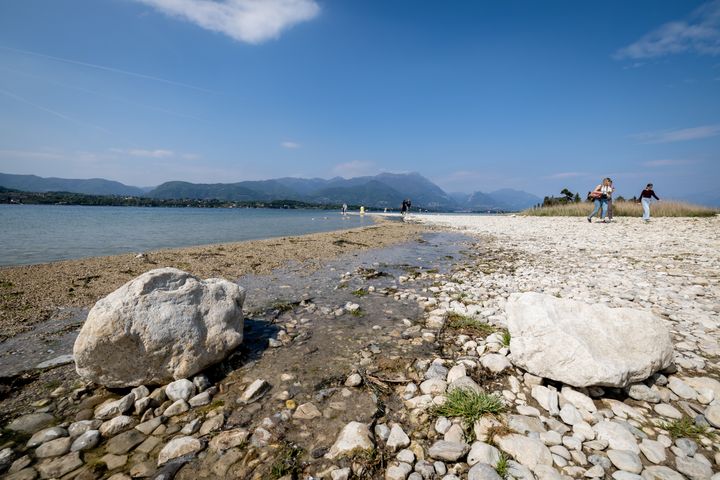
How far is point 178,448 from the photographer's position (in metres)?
2.85

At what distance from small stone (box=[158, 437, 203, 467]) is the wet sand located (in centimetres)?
530

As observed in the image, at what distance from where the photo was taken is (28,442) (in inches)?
117

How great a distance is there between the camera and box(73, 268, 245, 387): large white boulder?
369cm

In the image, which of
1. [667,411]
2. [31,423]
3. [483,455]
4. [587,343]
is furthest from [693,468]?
[31,423]

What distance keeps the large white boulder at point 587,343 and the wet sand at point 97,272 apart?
875cm

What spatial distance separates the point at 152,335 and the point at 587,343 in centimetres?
547

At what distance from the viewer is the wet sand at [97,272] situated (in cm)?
674

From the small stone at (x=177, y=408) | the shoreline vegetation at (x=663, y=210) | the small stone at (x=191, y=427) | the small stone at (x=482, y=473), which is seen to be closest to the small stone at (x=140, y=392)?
the small stone at (x=177, y=408)

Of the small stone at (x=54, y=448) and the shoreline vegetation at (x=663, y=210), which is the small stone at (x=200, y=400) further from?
the shoreline vegetation at (x=663, y=210)

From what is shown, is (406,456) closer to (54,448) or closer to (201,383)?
(201,383)

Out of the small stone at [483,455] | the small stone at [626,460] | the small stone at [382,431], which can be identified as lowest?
the small stone at [382,431]

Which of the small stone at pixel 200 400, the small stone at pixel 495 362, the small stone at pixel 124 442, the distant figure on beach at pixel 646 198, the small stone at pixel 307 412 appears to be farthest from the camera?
the distant figure on beach at pixel 646 198

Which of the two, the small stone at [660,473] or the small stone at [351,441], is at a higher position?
the small stone at [660,473]

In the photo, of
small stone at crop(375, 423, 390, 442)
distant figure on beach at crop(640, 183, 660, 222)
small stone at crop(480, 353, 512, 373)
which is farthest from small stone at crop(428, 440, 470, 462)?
distant figure on beach at crop(640, 183, 660, 222)
